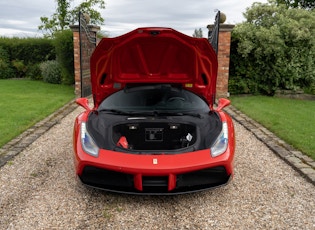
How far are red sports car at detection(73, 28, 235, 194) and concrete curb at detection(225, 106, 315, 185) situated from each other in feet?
4.04

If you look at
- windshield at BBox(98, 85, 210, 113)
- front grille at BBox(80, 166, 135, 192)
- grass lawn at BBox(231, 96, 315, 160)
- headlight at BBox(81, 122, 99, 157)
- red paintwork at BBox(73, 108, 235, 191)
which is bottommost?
grass lawn at BBox(231, 96, 315, 160)

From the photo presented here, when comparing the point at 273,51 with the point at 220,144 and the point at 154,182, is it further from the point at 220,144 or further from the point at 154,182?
the point at 154,182

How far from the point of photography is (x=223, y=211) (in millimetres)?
3127

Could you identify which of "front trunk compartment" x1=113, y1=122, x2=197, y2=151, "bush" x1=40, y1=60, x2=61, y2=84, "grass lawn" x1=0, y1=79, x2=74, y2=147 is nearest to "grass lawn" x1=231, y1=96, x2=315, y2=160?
"front trunk compartment" x1=113, y1=122, x2=197, y2=151

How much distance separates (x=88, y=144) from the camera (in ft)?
10.9

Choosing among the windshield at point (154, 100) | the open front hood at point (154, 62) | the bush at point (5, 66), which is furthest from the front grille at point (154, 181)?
the bush at point (5, 66)

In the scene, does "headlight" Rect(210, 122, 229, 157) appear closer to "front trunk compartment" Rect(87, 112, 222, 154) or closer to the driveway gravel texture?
"front trunk compartment" Rect(87, 112, 222, 154)

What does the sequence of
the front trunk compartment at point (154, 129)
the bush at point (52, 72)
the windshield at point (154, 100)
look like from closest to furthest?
the front trunk compartment at point (154, 129), the windshield at point (154, 100), the bush at point (52, 72)

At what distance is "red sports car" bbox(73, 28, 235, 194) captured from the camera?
310 cm

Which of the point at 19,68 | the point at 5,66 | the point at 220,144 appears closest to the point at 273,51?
the point at 220,144

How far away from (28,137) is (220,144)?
373 centimetres

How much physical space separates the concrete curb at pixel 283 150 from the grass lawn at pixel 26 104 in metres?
4.34

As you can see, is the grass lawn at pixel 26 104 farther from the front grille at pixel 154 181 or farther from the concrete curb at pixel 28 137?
the front grille at pixel 154 181

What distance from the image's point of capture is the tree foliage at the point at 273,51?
31.2 feet
